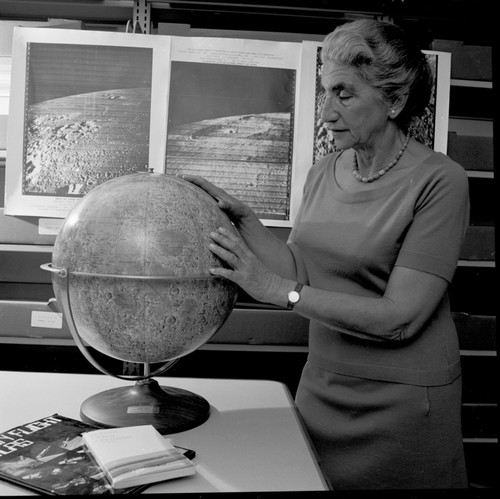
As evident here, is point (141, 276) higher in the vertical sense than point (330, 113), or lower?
lower

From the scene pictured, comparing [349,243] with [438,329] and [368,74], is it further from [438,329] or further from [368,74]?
[368,74]

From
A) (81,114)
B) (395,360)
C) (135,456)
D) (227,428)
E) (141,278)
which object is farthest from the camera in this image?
(81,114)

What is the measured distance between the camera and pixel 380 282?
1.26 meters

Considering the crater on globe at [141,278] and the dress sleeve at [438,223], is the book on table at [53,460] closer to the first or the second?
the crater on globe at [141,278]

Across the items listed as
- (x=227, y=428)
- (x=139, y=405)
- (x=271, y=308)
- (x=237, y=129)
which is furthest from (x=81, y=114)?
(x=227, y=428)

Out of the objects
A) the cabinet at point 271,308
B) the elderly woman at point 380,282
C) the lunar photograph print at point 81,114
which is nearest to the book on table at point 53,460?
the elderly woman at point 380,282

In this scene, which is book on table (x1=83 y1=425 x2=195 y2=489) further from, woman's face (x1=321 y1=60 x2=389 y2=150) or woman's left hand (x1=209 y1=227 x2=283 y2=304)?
woman's face (x1=321 y1=60 x2=389 y2=150)

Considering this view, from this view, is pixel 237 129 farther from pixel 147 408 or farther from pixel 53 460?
pixel 53 460

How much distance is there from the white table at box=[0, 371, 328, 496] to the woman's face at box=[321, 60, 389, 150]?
2.05 ft

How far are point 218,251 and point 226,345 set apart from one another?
2.42 feet

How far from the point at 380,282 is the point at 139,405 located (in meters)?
0.58

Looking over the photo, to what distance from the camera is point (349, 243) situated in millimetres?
1287

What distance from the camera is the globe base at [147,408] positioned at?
107 cm

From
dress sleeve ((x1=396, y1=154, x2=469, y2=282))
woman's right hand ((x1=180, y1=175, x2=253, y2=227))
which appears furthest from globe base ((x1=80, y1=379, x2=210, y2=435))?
dress sleeve ((x1=396, y1=154, x2=469, y2=282))
